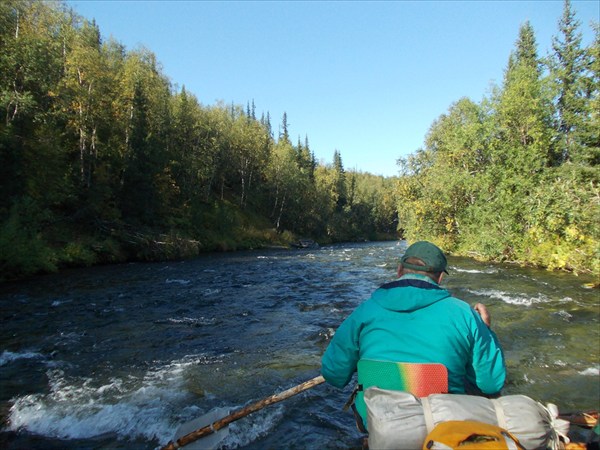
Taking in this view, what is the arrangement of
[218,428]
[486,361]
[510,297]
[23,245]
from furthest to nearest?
[23,245] < [510,297] < [218,428] < [486,361]

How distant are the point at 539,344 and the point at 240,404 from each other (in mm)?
6390

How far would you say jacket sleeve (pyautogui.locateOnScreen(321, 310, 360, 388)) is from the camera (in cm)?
300

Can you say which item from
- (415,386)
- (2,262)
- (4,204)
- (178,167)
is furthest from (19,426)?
(178,167)

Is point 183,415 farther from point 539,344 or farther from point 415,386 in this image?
point 539,344

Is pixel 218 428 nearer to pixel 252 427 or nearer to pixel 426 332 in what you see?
pixel 252 427

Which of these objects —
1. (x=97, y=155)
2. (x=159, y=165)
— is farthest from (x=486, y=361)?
(x=159, y=165)

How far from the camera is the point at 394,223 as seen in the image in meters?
109

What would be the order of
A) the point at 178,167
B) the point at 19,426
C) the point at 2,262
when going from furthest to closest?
the point at 178,167, the point at 2,262, the point at 19,426

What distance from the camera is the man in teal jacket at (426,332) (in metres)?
2.63

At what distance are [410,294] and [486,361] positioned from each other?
2.44 feet

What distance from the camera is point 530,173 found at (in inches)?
814

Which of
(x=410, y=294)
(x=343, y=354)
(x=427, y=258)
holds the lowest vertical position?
(x=343, y=354)

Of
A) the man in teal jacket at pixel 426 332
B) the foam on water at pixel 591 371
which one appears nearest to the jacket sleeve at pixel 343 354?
the man in teal jacket at pixel 426 332

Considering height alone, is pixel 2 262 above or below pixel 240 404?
above
